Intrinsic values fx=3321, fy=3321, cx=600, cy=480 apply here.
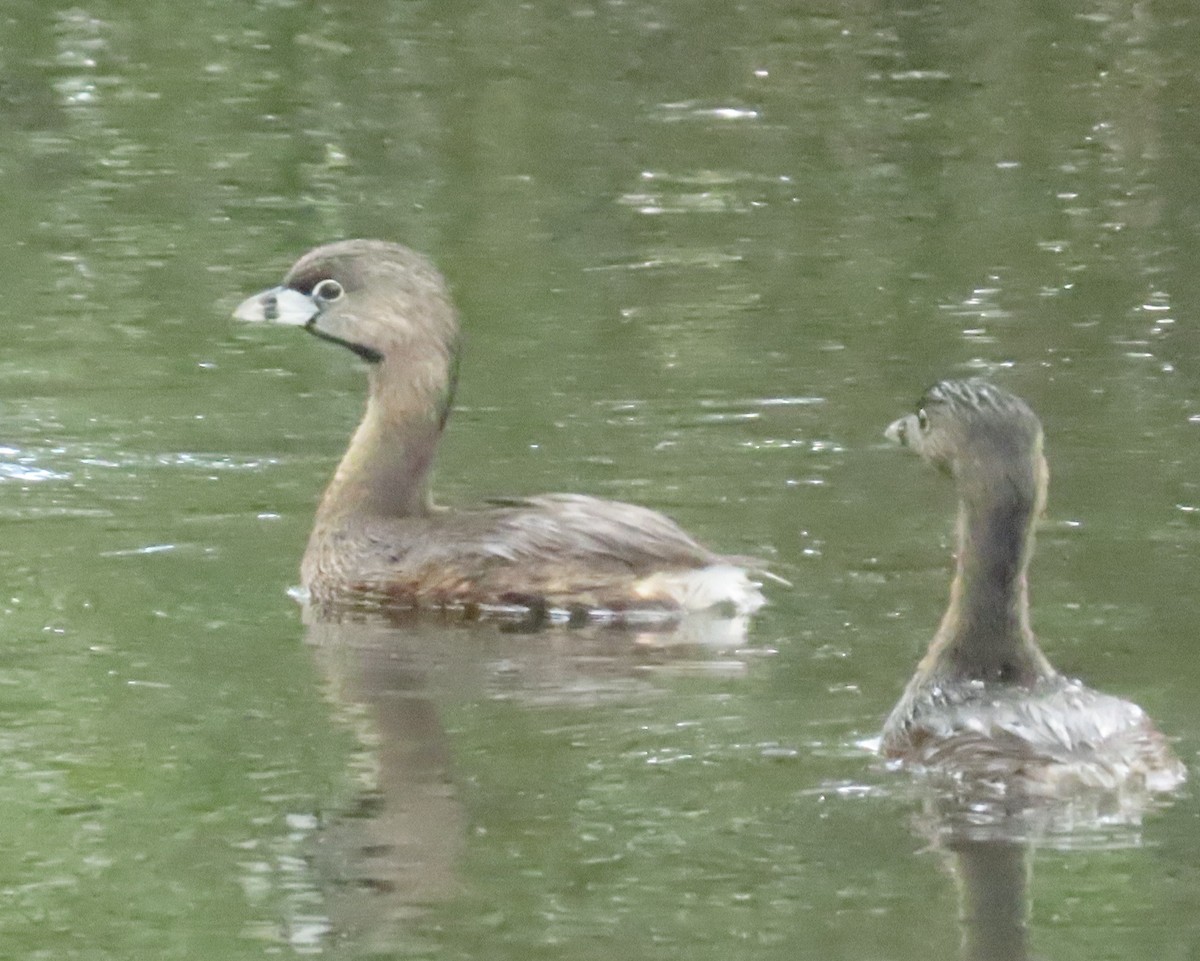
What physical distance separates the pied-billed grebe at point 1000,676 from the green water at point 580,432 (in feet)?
0.61

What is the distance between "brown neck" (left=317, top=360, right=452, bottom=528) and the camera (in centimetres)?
1130

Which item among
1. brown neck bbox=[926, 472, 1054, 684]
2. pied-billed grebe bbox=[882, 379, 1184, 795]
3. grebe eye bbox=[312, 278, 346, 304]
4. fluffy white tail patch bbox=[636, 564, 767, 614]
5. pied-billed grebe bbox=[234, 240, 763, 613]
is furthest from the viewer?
grebe eye bbox=[312, 278, 346, 304]

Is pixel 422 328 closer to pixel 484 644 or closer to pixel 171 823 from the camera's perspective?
pixel 484 644

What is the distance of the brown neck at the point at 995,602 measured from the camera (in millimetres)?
8484

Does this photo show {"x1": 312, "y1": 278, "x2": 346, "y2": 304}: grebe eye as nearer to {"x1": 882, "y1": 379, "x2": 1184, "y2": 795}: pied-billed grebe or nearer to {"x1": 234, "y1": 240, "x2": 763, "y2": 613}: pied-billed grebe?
{"x1": 234, "y1": 240, "x2": 763, "y2": 613}: pied-billed grebe

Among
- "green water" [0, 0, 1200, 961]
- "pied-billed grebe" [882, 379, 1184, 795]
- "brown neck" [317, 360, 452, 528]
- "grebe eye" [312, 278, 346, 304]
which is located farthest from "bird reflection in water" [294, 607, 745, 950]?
"grebe eye" [312, 278, 346, 304]

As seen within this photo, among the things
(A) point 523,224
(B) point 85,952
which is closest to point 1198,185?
(A) point 523,224

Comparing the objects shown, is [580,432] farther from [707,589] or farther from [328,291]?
[707,589]

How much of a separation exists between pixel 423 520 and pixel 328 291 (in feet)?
3.14

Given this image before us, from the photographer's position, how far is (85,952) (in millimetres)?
7230

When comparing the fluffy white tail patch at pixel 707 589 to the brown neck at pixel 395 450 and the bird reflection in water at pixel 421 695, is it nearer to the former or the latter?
the bird reflection in water at pixel 421 695

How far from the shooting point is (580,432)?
12641 mm

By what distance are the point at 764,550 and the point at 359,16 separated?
515 inches

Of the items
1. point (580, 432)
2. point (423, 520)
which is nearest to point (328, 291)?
point (423, 520)
